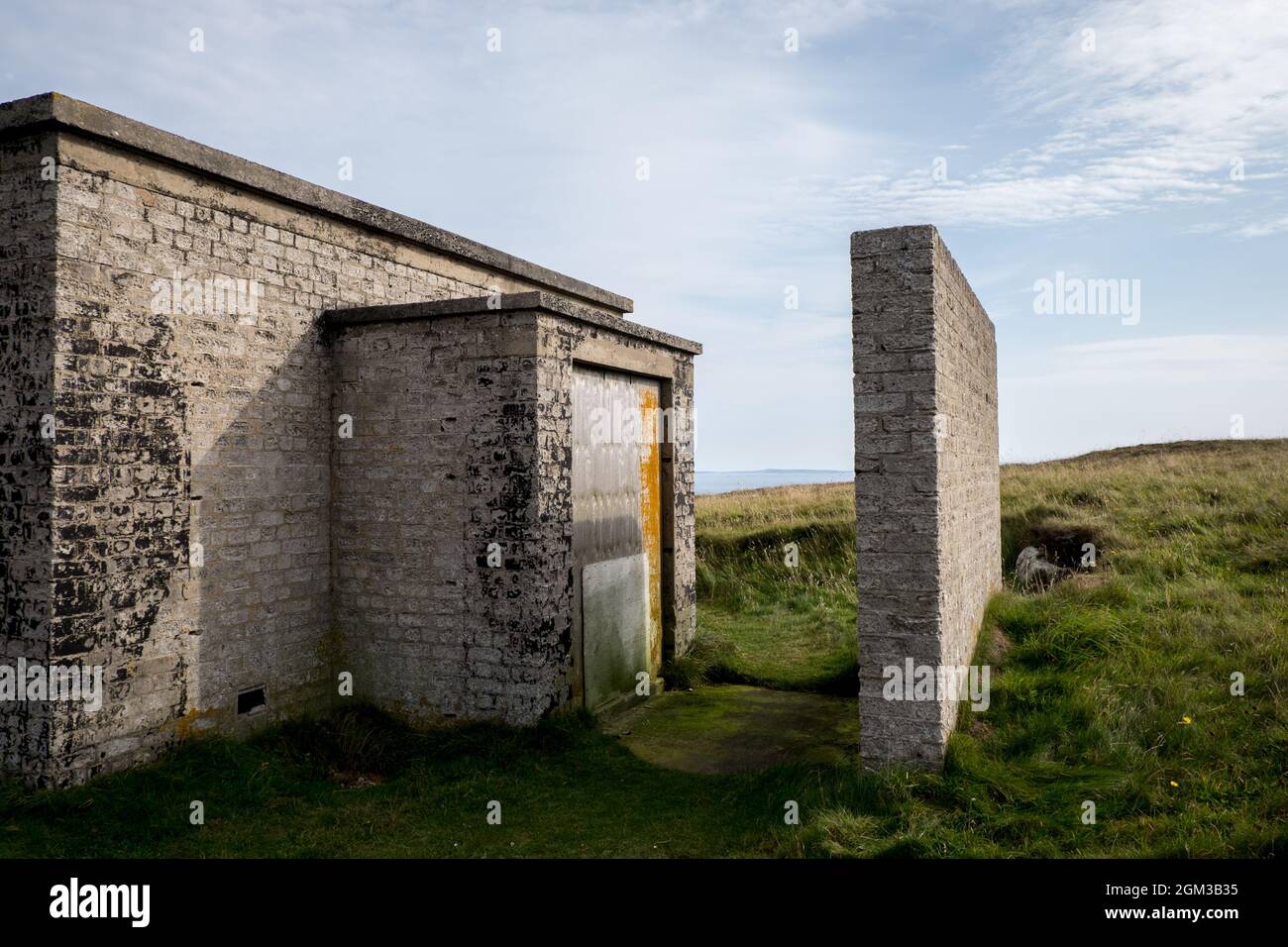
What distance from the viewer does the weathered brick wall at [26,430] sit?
5391 millimetres

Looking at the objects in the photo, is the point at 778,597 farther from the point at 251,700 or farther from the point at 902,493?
the point at 251,700

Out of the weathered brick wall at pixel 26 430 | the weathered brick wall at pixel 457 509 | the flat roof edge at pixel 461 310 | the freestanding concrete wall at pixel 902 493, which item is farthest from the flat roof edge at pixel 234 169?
the freestanding concrete wall at pixel 902 493

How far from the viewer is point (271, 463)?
696cm

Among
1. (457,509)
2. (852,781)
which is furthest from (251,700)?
(852,781)

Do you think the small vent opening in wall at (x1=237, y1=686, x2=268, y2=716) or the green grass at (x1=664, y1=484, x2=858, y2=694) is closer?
the small vent opening in wall at (x1=237, y1=686, x2=268, y2=716)

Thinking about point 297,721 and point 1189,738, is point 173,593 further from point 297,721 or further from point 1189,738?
point 1189,738

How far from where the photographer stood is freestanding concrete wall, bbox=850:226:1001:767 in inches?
212

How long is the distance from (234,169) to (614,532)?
14.4 ft

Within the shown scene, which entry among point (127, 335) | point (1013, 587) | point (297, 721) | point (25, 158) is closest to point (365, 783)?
point (297, 721)

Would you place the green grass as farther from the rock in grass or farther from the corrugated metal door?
the rock in grass

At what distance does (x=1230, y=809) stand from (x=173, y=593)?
6.93 m

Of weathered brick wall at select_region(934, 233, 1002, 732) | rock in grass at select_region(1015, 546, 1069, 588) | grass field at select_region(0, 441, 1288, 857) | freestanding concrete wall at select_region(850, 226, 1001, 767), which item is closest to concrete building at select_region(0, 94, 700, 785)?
grass field at select_region(0, 441, 1288, 857)

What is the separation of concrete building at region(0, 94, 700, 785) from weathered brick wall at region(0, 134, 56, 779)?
0.07 feet

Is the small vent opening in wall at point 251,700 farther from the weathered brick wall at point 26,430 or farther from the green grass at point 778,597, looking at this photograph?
the green grass at point 778,597
